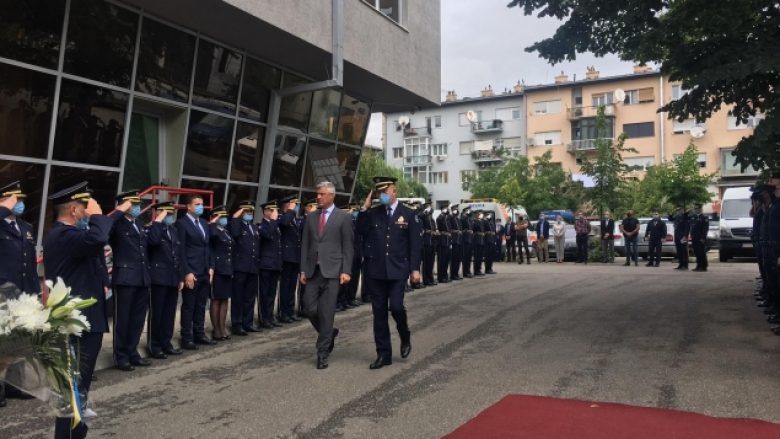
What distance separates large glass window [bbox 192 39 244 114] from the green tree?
21.1 feet

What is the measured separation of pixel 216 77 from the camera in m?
13.6

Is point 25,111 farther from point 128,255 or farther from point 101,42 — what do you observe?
point 128,255

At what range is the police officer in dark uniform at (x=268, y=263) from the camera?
9984mm

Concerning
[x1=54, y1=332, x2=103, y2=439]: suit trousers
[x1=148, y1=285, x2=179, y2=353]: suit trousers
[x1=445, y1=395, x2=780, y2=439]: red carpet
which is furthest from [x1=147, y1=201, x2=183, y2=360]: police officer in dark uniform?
[x1=445, y1=395, x2=780, y2=439]: red carpet

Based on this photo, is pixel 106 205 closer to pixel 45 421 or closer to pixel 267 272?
pixel 267 272

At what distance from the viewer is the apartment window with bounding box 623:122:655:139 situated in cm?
5588

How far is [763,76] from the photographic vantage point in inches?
355

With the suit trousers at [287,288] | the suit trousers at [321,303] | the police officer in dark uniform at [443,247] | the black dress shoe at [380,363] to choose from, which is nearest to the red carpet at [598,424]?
the black dress shoe at [380,363]

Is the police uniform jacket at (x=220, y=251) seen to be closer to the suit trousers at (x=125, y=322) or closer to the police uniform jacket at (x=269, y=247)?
the police uniform jacket at (x=269, y=247)

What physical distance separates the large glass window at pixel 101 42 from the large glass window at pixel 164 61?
0.30 m

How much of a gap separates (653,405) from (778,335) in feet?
13.5

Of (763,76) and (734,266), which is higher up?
(763,76)

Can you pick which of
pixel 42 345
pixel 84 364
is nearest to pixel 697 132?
pixel 84 364

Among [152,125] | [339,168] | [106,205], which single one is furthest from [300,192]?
[106,205]
